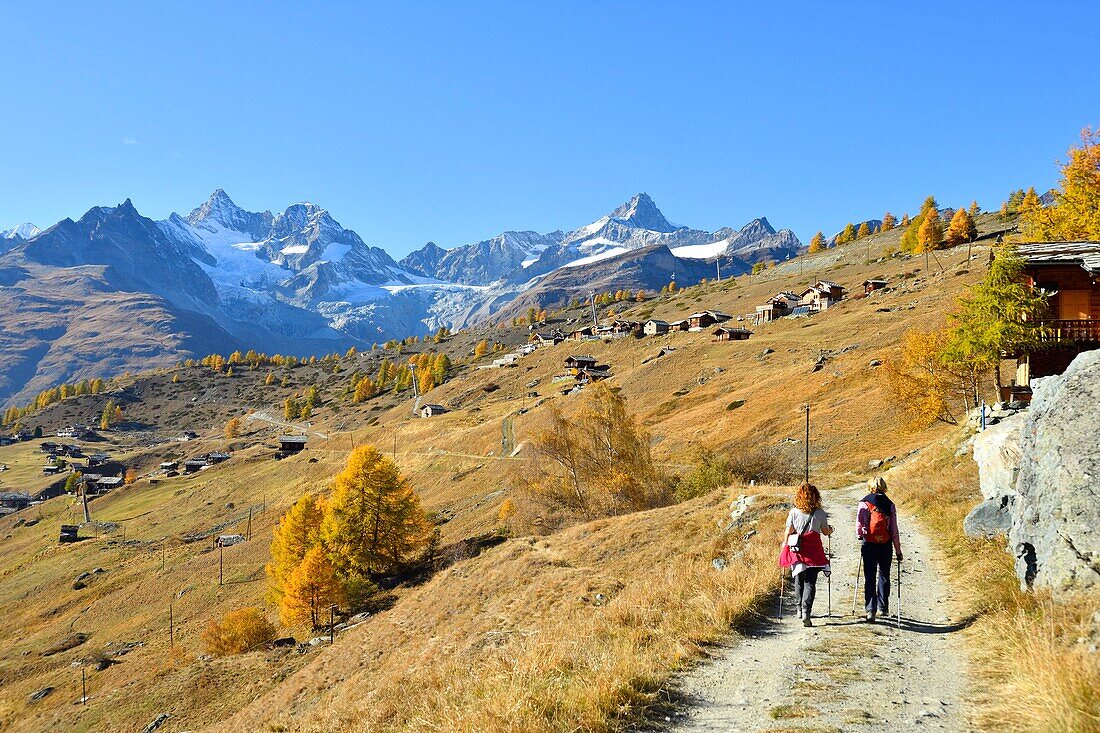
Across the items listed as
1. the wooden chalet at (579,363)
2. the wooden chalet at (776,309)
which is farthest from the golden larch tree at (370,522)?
the wooden chalet at (776,309)

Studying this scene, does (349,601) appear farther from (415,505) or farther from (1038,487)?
(1038,487)

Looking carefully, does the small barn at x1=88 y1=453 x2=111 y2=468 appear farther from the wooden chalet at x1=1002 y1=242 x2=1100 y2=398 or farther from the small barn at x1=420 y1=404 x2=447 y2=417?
the wooden chalet at x1=1002 y1=242 x2=1100 y2=398

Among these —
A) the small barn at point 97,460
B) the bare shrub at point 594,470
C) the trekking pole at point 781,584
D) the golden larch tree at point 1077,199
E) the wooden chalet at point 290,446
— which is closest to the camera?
the trekking pole at point 781,584

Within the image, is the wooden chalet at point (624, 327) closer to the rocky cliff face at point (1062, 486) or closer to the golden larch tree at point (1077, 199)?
the golden larch tree at point (1077, 199)

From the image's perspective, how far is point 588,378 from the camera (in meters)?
129

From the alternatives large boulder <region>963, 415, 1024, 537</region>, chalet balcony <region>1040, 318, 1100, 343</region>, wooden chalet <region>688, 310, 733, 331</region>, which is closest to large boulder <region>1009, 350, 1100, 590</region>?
large boulder <region>963, 415, 1024, 537</region>

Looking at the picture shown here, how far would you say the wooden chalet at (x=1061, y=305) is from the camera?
28.9 m

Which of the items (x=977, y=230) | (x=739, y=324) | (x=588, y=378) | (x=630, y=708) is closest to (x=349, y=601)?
(x=630, y=708)

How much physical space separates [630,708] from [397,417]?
154359mm

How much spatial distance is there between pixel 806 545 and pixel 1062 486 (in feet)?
13.5

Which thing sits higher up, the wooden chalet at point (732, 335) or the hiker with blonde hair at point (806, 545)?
the wooden chalet at point (732, 335)

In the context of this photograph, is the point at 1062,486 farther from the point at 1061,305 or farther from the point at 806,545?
the point at 1061,305

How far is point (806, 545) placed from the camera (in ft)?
38.7

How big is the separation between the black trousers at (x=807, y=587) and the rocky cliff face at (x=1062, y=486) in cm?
335
